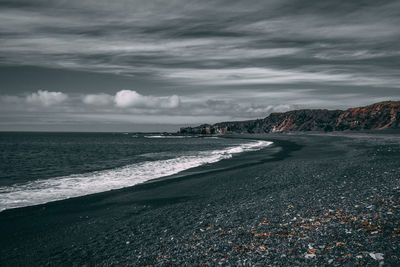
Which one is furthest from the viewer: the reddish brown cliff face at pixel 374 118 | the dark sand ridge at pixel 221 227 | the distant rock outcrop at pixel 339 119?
the distant rock outcrop at pixel 339 119

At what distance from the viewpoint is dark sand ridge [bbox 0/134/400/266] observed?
6.86 meters

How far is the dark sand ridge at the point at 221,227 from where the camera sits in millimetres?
6863

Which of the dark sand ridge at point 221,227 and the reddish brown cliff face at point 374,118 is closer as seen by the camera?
the dark sand ridge at point 221,227

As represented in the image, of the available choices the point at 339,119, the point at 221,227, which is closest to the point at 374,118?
the point at 339,119

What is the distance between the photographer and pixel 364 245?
21.6 feet

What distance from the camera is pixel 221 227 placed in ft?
30.2

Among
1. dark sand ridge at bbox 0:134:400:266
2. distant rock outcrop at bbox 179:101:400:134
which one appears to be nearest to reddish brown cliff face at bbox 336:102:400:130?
distant rock outcrop at bbox 179:101:400:134

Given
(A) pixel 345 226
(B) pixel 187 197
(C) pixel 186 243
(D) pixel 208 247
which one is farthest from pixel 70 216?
(A) pixel 345 226

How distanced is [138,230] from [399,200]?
10208 mm

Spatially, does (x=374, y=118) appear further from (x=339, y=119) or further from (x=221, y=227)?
(x=221, y=227)

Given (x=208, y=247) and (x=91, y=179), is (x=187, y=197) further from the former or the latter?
(x=91, y=179)

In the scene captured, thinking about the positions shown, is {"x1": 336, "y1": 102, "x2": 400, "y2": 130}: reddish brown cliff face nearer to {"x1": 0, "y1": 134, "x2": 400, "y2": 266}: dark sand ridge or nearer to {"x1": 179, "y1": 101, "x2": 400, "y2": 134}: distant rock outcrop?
{"x1": 179, "y1": 101, "x2": 400, "y2": 134}: distant rock outcrop

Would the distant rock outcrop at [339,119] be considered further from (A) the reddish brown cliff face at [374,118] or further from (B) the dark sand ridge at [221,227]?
(B) the dark sand ridge at [221,227]

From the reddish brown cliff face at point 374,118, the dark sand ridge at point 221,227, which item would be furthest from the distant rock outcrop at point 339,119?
the dark sand ridge at point 221,227
